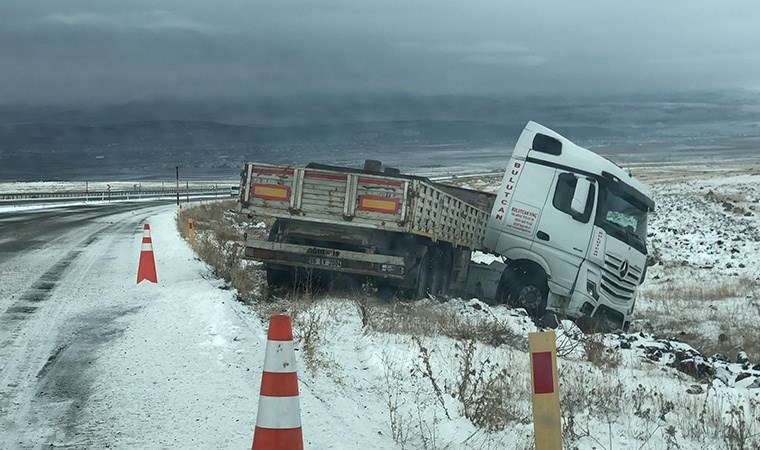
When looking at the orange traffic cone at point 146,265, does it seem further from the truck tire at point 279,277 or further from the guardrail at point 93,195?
the guardrail at point 93,195

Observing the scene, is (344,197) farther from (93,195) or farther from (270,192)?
(93,195)

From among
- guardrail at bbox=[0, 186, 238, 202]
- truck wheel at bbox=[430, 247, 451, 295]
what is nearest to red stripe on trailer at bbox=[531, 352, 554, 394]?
truck wheel at bbox=[430, 247, 451, 295]

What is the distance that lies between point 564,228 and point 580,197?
58cm

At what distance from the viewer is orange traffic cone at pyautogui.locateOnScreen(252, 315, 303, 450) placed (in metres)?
5.35

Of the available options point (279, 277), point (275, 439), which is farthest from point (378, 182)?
point (275, 439)

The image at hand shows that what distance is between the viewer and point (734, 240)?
31188mm

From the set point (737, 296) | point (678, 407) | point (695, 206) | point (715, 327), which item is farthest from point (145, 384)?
point (695, 206)

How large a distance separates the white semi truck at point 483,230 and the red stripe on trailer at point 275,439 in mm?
7851

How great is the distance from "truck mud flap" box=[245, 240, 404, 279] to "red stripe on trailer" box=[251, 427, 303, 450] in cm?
783

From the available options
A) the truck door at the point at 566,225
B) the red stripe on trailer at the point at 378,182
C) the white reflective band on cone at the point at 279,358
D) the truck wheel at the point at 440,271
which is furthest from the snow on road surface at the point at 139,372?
the truck door at the point at 566,225

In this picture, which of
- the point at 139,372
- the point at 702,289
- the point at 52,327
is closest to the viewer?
the point at 139,372

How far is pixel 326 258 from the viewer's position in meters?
13.4

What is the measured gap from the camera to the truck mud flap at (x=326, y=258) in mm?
13219

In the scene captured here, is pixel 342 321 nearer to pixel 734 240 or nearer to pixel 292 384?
pixel 292 384
